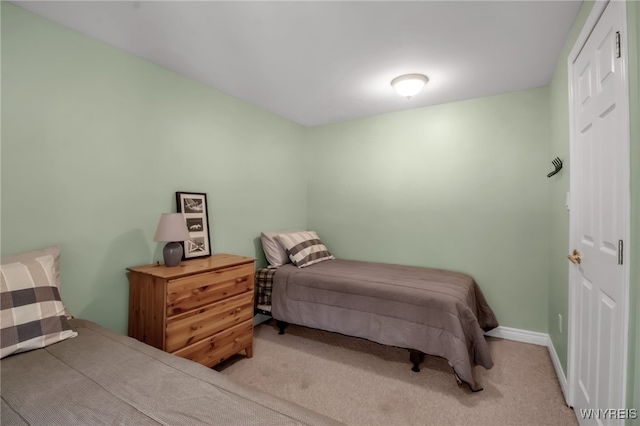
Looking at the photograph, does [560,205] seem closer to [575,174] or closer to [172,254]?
[575,174]

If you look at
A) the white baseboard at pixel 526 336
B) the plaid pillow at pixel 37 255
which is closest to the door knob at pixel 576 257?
the white baseboard at pixel 526 336

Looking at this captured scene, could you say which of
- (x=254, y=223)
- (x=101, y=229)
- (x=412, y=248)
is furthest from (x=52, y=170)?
(x=412, y=248)

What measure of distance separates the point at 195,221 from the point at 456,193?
2.58 meters

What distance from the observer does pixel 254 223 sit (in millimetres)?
3182

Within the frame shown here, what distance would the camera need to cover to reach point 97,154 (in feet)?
6.35

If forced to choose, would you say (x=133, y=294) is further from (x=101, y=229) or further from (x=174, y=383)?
(x=174, y=383)

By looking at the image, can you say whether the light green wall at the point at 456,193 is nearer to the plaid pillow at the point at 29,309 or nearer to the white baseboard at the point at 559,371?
the white baseboard at the point at 559,371

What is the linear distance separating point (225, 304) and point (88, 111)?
1601 mm

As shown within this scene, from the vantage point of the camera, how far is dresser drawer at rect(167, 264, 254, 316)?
6.03 feet

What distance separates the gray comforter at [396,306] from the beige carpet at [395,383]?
202mm

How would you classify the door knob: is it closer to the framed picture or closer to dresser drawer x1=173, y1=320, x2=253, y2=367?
dresser drawer x1=173, y1=320, x2=253, y2=367

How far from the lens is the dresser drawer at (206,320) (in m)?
1.84

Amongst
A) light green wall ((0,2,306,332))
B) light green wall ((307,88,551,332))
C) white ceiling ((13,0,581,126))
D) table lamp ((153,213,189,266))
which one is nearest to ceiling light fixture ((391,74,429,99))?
white ceiling ((13,0,581,126))

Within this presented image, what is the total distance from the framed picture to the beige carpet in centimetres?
96
